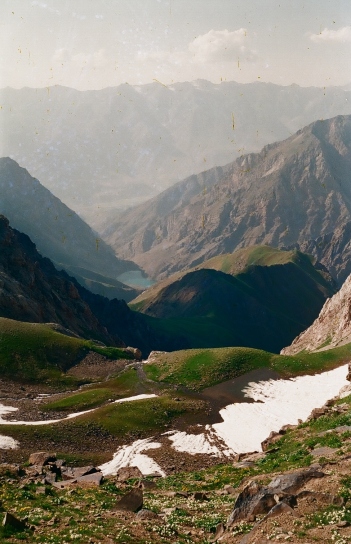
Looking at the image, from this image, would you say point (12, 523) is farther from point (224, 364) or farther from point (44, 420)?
point (224, 364)

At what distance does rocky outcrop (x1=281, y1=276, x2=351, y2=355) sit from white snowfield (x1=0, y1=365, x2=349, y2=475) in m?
18.8

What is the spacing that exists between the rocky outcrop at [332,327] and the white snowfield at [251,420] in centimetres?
1880

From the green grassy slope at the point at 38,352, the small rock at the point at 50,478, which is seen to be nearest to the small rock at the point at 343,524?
the small rock at the point at 50,478

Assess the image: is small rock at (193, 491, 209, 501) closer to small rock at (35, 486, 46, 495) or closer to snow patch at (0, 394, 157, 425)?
small rock at (35, 486, 46, 495)

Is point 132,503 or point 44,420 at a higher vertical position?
point 132,503

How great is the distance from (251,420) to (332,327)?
149 feet

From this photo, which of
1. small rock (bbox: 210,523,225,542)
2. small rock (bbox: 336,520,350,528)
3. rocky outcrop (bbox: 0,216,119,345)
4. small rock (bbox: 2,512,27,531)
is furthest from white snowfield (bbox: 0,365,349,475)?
rocky outcrop (bbox: 0,216,119,345)

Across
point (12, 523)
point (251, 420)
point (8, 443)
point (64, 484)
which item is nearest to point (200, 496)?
point (64, 484)

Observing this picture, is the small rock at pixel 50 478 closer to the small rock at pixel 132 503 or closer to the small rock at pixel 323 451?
the small rock at pixel 132 503

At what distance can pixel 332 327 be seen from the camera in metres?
94.4

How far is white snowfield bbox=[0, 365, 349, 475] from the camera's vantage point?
4462 cm

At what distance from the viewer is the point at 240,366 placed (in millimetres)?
70062

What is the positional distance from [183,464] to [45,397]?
26787mm

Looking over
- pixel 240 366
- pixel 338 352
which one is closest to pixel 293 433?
pixel 240 366
